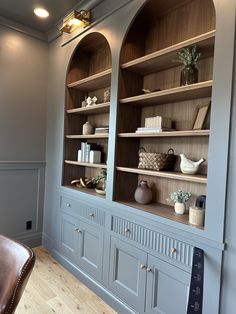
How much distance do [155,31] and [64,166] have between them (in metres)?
1.75

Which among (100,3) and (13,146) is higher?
(100,3)

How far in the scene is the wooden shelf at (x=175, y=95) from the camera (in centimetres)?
156

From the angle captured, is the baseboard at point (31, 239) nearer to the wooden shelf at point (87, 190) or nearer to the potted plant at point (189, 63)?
the wooden shelf at point (87, 190)

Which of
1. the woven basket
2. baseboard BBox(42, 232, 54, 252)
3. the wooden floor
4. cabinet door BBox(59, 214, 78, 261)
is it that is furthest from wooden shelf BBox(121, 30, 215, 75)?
baseboard BBox(42, 232, 54, 252)

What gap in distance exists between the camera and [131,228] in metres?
1.93

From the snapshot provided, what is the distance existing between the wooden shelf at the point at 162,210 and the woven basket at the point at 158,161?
0.32m

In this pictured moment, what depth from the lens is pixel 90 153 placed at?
2574 mm

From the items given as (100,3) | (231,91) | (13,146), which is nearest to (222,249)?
(231,91)

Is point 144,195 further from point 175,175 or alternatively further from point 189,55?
point 189,55

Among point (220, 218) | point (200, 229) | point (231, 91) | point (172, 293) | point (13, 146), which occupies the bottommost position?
point (172, 293)

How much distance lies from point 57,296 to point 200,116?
202 cm

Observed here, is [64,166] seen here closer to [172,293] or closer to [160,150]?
[160,150]

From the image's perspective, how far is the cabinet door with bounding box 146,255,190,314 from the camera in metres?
1.57

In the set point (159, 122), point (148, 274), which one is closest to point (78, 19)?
point (159, 122)
